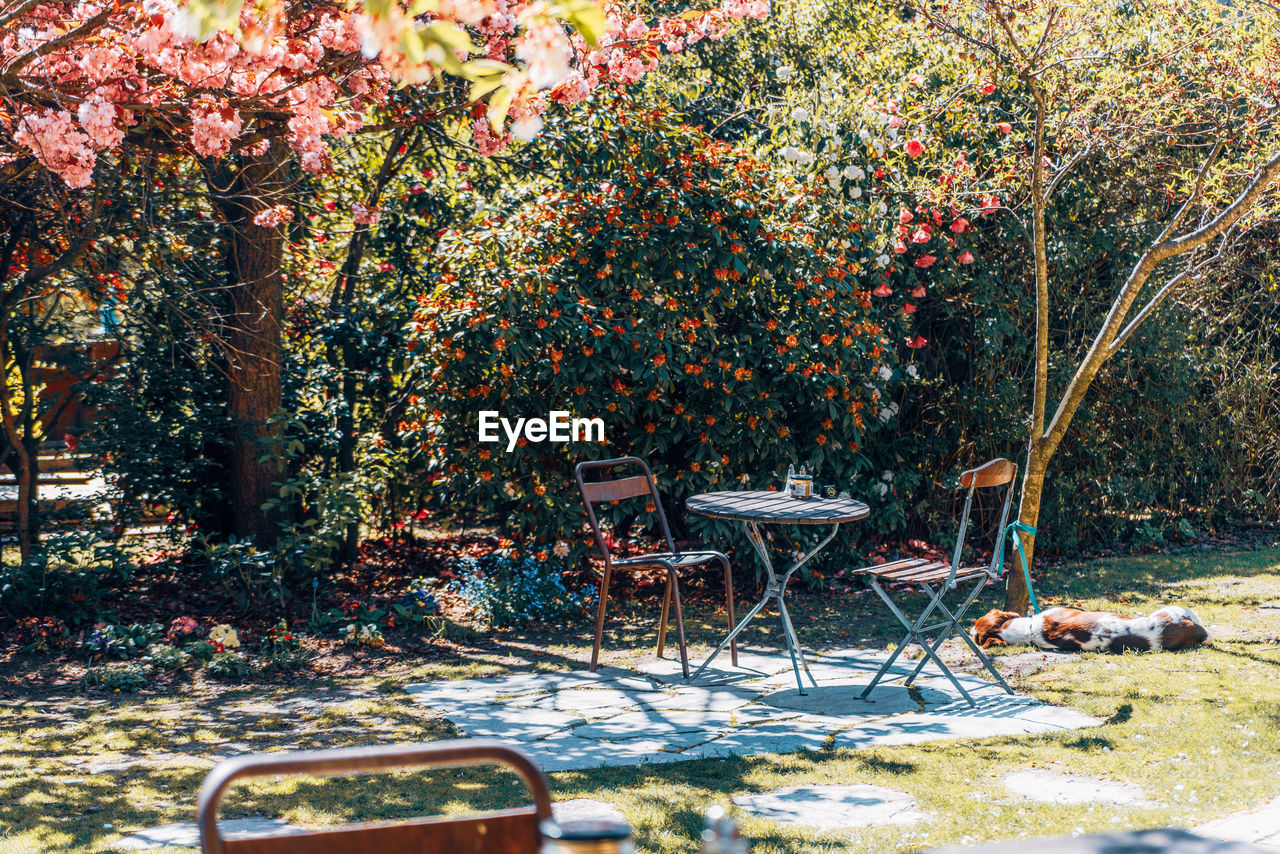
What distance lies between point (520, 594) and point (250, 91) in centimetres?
320

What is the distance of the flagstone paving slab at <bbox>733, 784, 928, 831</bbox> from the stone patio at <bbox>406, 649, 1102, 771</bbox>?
0.50 metres

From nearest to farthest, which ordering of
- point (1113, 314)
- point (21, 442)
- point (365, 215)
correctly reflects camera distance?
point (1113, 314) → point (21, 442) → point (365, 215)

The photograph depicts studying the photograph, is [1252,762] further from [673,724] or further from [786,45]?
[786,45]

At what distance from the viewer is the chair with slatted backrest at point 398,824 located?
1.62 meters

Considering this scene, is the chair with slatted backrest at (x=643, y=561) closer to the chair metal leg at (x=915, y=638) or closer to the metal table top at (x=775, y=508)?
the metal table top at (x=775, y=508)

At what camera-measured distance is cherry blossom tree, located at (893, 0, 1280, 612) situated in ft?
19.6

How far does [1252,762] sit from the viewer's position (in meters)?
3.94

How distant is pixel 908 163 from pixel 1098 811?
5.70m

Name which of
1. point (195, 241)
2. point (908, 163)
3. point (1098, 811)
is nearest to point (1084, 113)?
point (908, 163)

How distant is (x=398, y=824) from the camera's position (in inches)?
66.8

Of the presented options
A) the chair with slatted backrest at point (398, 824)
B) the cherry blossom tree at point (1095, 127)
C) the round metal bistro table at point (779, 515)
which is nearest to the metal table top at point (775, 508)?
the round metal bistro table at point (779, 515)

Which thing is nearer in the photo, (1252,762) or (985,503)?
(1252,762)

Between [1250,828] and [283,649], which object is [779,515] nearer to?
[1250,828]

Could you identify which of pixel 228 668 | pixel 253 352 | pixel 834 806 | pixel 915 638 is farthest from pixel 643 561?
pixel 253 352
